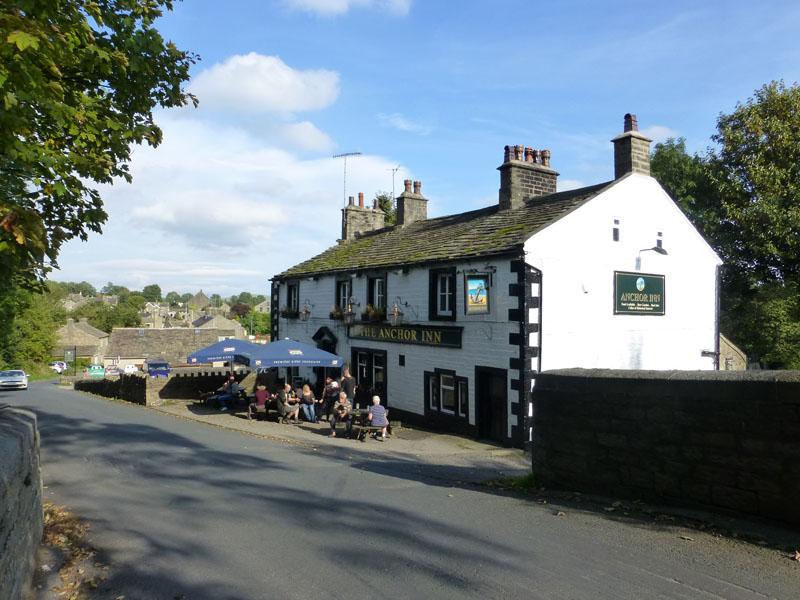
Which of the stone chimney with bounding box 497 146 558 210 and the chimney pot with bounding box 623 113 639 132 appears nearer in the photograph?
the chimney pot with bounding box 623 113 639 132

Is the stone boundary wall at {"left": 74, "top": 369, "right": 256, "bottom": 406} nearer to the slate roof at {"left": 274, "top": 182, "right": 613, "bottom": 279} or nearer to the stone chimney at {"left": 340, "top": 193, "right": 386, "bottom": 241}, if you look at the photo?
the slate roof at {"left": 274, "top": 182, "right": 613, "bottom": 279}

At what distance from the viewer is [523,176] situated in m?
21.3

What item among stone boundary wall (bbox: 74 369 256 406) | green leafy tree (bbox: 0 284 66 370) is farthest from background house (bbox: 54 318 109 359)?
stone boundary wall (bbox: 74 369 256 406)

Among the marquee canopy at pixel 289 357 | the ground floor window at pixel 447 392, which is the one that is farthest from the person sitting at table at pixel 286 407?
the ground floor window at pixel 447 392

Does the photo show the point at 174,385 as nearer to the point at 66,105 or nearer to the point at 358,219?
the point at 358,219

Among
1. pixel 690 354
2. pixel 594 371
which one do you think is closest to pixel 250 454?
pixel 594 371

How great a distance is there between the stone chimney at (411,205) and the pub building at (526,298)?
128 inches

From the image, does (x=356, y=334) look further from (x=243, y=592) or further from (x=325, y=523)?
(x=243, y=592)

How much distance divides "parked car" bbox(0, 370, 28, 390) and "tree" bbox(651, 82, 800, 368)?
43894 millimetres

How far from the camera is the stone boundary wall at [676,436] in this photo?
18.3 ft

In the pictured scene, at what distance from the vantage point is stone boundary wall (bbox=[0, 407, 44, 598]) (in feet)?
14.1

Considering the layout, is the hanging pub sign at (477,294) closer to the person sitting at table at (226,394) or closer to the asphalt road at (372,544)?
the asphalt road at (372,544)

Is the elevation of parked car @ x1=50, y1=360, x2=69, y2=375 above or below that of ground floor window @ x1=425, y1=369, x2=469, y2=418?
below

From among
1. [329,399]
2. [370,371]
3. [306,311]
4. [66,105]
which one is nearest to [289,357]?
[329,399]
